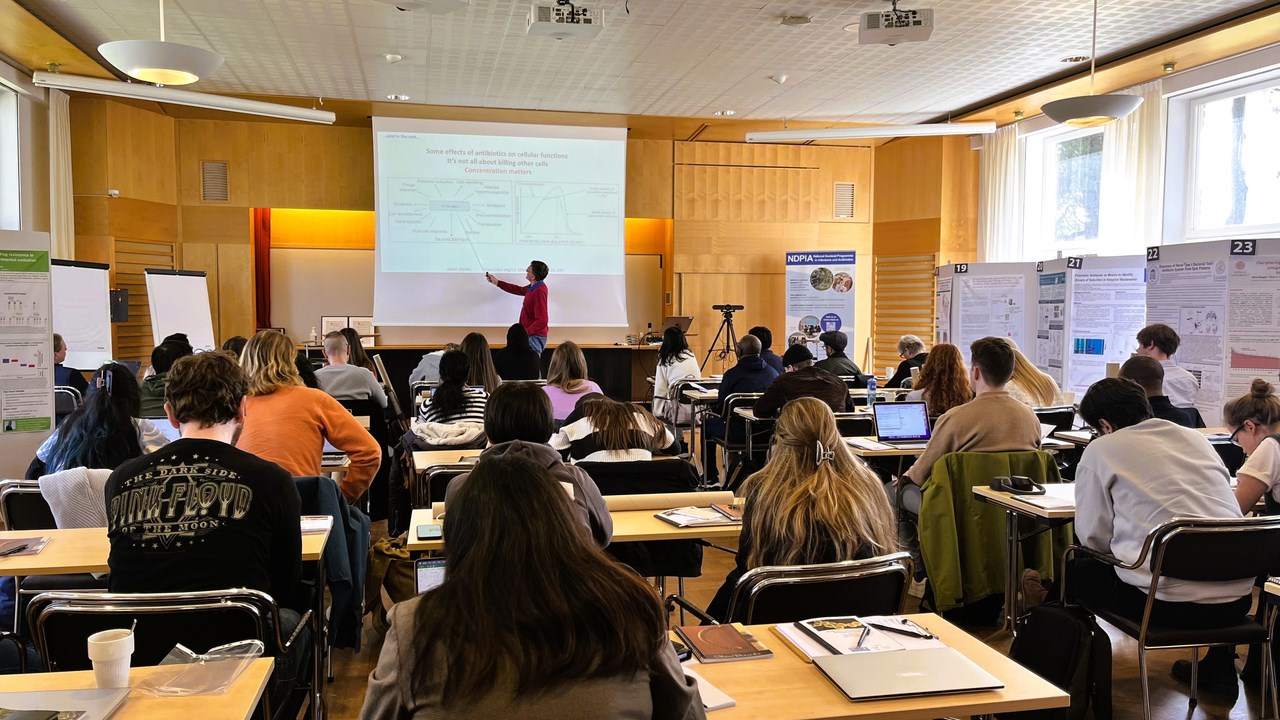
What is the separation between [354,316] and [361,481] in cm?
847

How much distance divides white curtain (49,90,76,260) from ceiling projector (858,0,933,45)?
7.97 meters

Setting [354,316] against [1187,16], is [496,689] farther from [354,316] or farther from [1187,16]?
[354,316]

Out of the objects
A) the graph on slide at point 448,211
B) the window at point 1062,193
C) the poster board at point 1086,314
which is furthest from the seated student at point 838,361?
the graph on slide at point 448,211

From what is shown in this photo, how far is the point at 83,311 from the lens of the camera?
8.82 m

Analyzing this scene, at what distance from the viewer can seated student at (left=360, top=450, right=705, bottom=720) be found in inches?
48.4

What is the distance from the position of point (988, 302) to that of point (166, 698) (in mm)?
9141

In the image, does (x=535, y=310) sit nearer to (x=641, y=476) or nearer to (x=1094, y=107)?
(x=1094, y=107)

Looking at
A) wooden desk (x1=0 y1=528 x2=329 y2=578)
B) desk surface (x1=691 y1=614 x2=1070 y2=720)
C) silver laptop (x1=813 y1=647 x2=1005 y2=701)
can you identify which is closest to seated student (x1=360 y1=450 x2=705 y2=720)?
desk surface (x1=691 y1=614 x2=1070 y2=720)

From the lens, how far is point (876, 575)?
236 cm

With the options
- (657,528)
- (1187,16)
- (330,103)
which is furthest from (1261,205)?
(330,103)

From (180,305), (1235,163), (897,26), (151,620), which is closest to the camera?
(151,620)

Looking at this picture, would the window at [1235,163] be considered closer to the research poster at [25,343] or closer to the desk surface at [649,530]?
the desk surface at [649,530]

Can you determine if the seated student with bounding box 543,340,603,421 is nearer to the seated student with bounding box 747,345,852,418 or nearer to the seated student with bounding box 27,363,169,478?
the seated student with bounding box 747,345,852,418

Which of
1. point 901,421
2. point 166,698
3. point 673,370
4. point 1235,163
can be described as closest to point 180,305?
point 673,370
